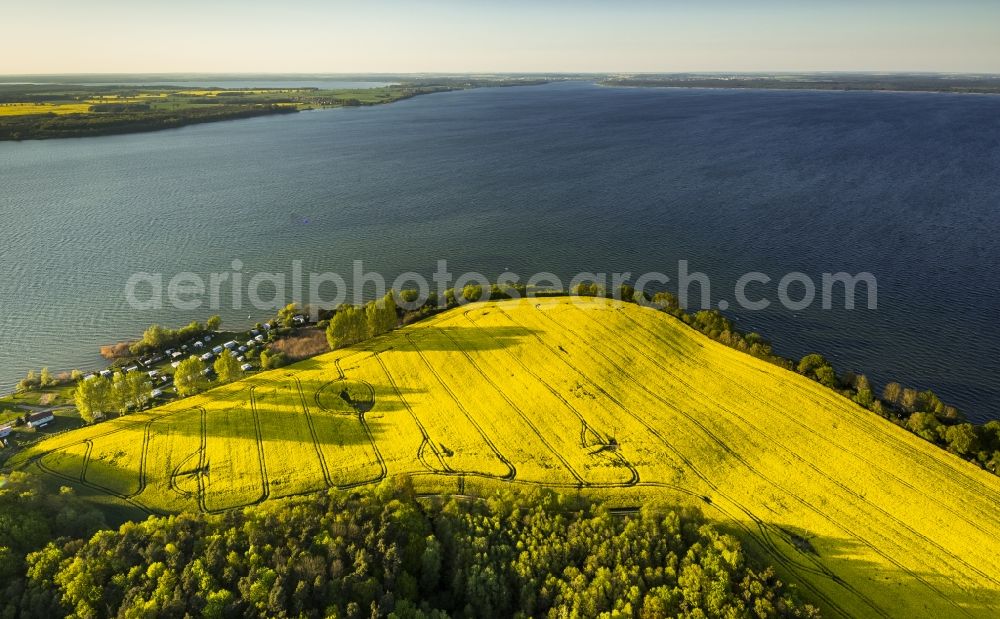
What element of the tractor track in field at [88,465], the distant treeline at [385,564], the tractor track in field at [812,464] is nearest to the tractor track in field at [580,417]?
the distant treeline at [385,564]

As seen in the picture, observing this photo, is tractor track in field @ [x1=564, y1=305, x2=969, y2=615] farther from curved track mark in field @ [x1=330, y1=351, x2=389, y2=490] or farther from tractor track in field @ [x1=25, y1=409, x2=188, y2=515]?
tractor track in field @ [x1=25, y1=409, x2=188, y2=515]

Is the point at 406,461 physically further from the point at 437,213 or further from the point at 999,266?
the point at 999,266

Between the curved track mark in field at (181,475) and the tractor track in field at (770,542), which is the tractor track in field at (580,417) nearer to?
the tractor track in field at (770,542)

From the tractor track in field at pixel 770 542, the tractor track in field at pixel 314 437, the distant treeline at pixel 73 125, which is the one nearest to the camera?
the tractor track in field at pixel 770 542

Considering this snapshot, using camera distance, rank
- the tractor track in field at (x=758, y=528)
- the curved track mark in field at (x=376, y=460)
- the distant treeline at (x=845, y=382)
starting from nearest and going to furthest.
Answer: the tractor track in field at (x=758, y=528), the curved track mark in field at (x=376, y=460), the distant treeline at (x=845, y=382)

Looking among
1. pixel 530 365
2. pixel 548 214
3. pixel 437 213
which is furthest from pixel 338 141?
pixel 530 365

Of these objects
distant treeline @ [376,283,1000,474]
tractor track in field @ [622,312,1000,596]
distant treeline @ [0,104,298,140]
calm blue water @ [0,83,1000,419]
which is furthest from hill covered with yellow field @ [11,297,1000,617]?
distant treeline @ [0,104,298,140]

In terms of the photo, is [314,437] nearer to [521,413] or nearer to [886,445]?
[521,413]
